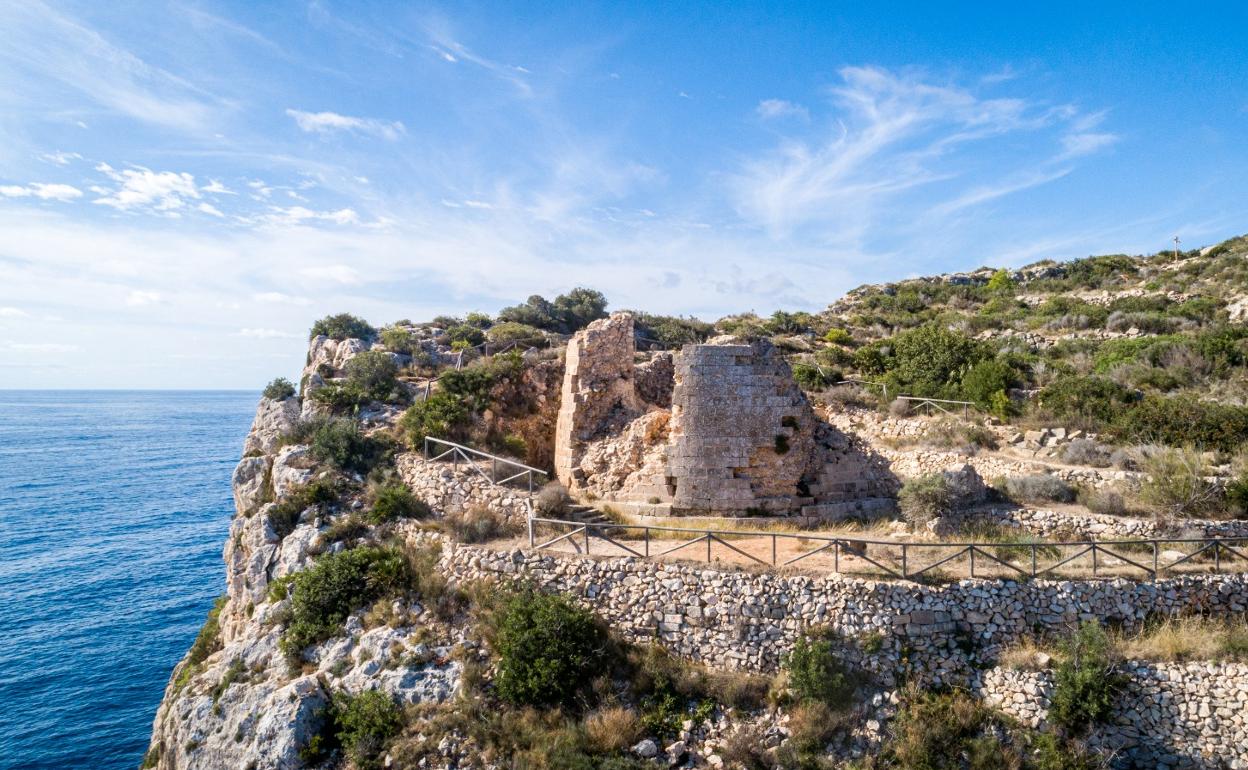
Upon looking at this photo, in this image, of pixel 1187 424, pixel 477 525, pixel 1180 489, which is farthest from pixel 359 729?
pixel 1187 424

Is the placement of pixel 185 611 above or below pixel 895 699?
below

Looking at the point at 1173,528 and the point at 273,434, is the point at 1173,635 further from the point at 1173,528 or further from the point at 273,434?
the point at 273,434

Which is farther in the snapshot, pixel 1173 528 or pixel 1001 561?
pixel 1173 528

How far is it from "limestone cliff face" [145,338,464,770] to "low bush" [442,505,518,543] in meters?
0.97

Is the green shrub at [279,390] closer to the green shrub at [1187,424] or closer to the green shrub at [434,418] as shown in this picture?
the green shrub at [434,418]

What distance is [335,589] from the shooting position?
500 inches

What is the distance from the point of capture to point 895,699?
10203 mm

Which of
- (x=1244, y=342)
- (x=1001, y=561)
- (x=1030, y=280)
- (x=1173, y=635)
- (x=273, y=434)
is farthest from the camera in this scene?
(x=1030, y=280)

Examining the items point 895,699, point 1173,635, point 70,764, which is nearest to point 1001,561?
point 1173,635

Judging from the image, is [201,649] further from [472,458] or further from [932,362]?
[932,362]

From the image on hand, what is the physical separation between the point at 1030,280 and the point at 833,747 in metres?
53.3

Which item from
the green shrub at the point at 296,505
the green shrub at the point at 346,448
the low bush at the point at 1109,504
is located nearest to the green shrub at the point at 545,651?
the green shrub at the point at 296,505

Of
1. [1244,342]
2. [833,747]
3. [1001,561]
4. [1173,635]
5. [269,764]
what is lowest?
[269,764]

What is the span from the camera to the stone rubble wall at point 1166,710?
9703 millimetres
